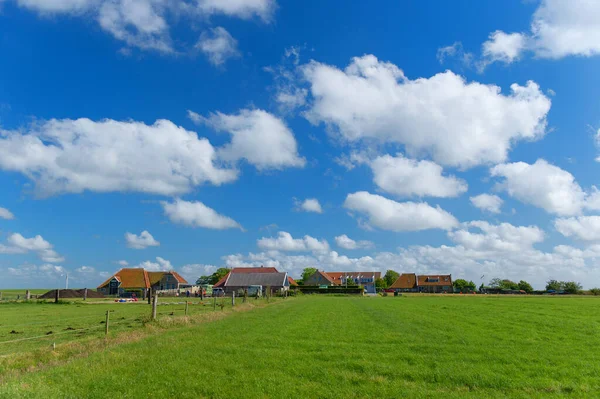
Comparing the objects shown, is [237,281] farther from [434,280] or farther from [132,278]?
[434,280]

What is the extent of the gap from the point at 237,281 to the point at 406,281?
57454 millimetres

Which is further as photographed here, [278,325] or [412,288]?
[412,288]

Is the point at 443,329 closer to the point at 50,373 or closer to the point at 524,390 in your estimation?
the point at 524,390

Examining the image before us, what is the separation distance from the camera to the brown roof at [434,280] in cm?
13750

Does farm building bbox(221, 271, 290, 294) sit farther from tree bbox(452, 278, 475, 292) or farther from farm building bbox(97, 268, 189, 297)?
tree bbox(452, 278, 475, 292)

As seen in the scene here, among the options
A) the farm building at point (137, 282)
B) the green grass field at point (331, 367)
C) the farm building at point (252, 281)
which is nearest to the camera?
the green grass field at point (331, 367)

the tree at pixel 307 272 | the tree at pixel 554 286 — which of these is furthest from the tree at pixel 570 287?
the tree at pixel 307 272

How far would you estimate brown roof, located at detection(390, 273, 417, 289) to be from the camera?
13581 cm

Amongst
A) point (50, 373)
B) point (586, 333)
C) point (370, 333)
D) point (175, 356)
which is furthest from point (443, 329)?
point (50, 373)

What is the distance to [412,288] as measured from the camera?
135 meters

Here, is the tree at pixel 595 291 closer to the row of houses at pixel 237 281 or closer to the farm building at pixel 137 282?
the row of houses at pixel 237 281

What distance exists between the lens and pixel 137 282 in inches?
3792

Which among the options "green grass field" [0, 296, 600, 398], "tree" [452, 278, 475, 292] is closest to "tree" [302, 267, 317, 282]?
"tree" [452, 278, 475, 292]

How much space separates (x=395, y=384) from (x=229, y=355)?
5.90 meters
